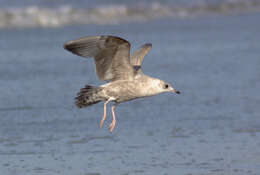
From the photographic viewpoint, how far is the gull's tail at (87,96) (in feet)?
21.3

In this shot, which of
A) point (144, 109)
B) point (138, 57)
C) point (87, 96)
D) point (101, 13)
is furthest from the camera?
point (101, 13)

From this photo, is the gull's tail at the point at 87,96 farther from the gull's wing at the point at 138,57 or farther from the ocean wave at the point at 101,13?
the ocean wave at the point at 101,13

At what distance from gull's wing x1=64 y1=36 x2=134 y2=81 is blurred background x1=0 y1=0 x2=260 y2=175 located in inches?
31.7

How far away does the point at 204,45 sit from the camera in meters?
13.6

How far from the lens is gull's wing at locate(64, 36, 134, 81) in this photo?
19.3 feet

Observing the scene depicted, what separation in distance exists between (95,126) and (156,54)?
5102 millimetres

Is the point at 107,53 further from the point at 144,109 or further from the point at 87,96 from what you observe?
the point at 144,109

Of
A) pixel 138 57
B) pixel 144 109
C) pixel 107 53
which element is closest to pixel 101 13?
pixel 144 109

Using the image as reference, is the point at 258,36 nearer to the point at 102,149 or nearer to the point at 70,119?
the point at 70,119

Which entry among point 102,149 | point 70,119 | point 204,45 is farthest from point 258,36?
point 102,149

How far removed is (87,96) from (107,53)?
56 cm

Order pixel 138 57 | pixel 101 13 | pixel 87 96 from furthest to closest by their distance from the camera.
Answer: pixel 101 13
pixel 138 57
pixel 87 96

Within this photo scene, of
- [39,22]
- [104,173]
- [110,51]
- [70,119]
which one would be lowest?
[104,173]

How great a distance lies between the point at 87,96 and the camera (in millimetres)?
6496
